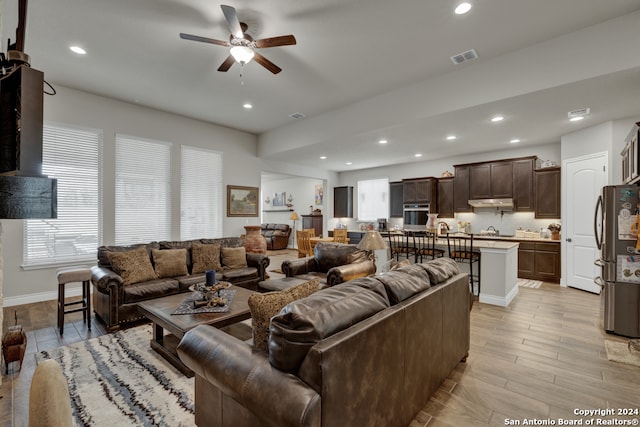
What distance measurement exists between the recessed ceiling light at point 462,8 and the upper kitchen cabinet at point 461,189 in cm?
472

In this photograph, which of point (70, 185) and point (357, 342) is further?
point (70, 185)

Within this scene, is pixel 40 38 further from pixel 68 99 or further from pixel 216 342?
pixel 216 342

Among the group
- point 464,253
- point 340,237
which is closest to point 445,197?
point 340,237

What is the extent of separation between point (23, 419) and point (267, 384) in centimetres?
198

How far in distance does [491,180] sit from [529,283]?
2325 millimetres

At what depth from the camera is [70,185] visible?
4.59m

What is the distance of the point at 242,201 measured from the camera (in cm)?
682

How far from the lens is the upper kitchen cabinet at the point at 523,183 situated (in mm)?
6090

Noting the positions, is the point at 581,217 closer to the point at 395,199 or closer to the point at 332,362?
the point at 395,199

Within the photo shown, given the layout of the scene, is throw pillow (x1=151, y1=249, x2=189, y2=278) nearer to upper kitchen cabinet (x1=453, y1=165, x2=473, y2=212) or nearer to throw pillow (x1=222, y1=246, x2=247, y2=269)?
throw pillow (x1=222, y1=246, x2=247, y2=269)

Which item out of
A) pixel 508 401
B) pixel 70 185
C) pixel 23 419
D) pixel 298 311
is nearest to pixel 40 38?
pixel 70 185

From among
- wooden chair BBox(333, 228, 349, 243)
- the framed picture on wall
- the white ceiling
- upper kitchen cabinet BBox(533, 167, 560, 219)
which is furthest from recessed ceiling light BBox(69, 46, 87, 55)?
upper kitchen cabinet BBox(533, 167, 560, 219)

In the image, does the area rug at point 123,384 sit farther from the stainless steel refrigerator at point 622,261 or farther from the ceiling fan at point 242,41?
the stainless steel refrigerator at point 622,261

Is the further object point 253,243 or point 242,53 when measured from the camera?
point 253,243
